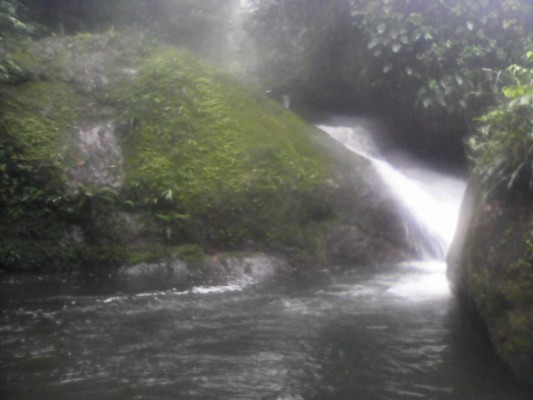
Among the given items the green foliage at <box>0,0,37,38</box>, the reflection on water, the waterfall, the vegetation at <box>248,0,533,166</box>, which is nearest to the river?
the reflection on water

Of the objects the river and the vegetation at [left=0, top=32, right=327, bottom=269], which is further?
the vegetation at [left=0, top=32, right=327, bottom=269]

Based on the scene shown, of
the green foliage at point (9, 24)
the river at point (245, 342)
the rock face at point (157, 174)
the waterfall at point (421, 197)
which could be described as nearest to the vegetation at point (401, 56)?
the waterfall at point (421, 197)

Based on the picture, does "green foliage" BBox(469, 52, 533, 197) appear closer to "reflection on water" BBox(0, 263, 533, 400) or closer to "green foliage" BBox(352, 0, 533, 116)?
"reflection on water" BBox(0, 263, 533, 400)

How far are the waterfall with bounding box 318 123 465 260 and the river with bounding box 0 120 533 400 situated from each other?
1487 millimetres

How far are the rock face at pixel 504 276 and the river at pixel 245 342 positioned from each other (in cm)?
24

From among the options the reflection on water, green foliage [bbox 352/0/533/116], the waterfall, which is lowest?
the reflection on water

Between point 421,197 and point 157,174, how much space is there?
175 inches

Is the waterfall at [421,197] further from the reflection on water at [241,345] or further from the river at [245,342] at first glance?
the reflection on water at [241,345]

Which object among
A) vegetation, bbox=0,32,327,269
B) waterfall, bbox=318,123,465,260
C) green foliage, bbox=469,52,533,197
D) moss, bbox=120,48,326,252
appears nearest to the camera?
green foliage, bbox=469,52,533,197

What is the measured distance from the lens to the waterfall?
340 inches

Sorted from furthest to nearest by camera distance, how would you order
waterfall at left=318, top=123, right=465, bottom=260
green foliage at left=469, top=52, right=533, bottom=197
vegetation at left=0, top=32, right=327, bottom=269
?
waterfall at left=318, top=123, right=465, bottom=260 < vegetation at left=0, top=32, right=327, bottom=269 < green foliage at left=469, top=52, right=533, bottom=197

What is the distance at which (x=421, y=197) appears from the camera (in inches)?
380

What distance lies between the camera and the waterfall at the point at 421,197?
28.4 feet

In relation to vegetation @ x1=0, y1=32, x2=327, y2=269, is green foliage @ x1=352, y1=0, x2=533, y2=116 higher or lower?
higher
